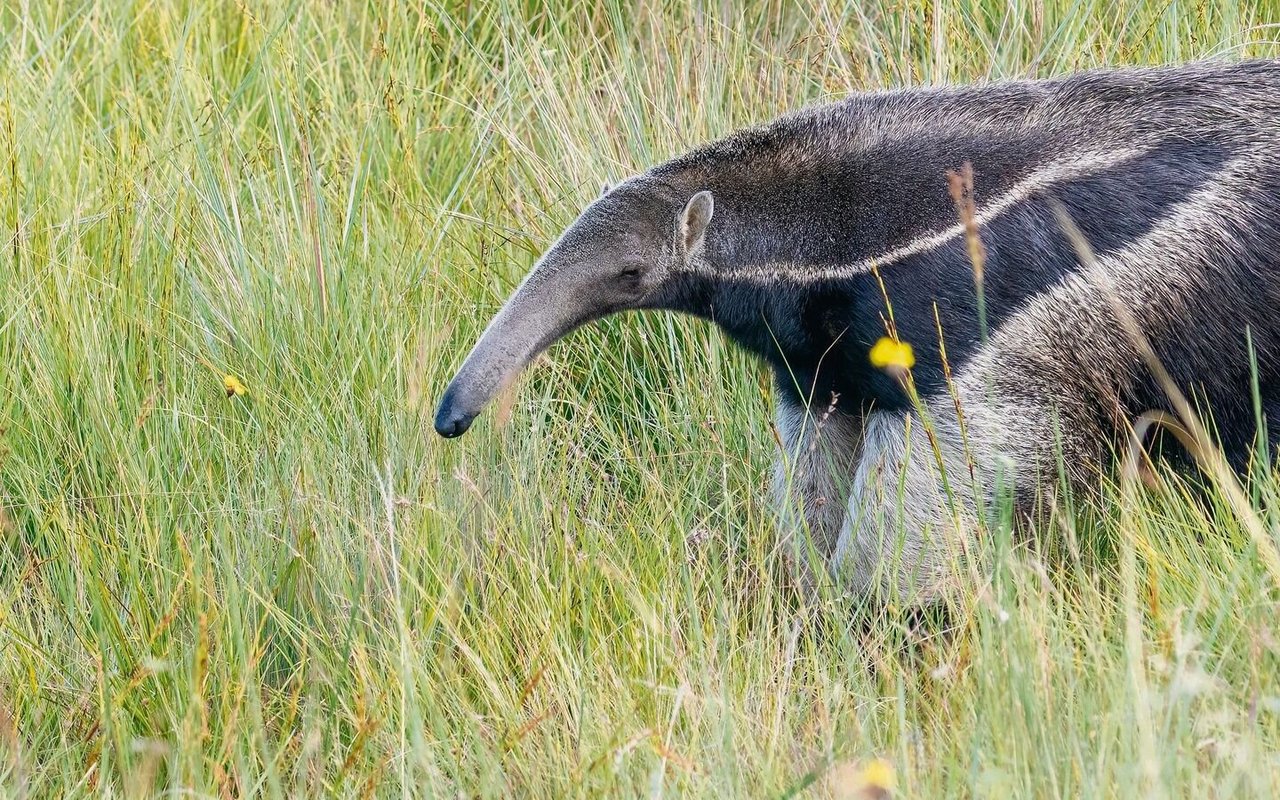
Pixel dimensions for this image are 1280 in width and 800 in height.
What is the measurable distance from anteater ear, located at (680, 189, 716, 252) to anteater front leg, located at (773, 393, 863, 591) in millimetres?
618

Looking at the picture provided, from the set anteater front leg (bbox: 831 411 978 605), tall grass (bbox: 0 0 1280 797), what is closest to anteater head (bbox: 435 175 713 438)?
tall grass (bbox: 0 0 1280 797)

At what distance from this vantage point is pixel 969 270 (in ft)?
13.8

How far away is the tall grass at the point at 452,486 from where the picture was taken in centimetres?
313

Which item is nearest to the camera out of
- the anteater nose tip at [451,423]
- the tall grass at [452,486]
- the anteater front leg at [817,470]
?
the tall grass at [452,486]

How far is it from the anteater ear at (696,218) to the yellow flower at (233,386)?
51.4 inches

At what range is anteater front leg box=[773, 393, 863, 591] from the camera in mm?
4633

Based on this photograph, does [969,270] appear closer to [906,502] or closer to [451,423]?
[906,502]

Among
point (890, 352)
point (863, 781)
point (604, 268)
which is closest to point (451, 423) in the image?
point (604, 268)

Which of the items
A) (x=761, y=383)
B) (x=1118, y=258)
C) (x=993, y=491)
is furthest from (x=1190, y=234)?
(x=761, y=383)

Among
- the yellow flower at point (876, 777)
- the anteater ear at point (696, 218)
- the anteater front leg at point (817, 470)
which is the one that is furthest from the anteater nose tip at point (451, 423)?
the yellow flower at point (876, 777)

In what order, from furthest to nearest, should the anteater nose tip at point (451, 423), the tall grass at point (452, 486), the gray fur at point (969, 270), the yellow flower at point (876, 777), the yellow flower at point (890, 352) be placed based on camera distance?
the gray fur at point (969, 270), the anteater nose tip at point (451, 423), the yellow flower at point (890, 352), the tall grass at point (452, 486), the yellow flower at point (876, 777)

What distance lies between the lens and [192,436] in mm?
4594

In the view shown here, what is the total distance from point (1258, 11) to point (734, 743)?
406 cm

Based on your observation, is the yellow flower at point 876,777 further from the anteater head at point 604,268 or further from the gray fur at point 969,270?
the anteater head at point 604,268
